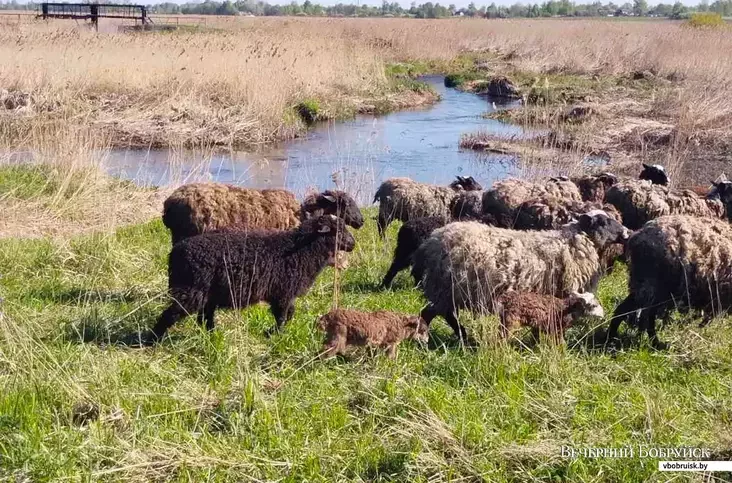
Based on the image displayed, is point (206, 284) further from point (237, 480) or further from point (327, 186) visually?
point (327, 186)

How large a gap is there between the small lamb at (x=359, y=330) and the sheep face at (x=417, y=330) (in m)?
0.08

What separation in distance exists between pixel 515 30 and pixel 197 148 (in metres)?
33.5

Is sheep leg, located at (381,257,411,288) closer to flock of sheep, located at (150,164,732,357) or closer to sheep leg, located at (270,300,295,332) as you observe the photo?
flock of sheep, located at (150,164,732,357)

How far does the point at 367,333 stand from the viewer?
523 cm

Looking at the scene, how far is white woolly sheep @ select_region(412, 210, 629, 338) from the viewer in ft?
19.1

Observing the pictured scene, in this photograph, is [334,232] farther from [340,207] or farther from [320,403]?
[320,403]

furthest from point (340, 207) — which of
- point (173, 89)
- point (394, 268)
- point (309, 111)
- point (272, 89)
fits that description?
point (309, 111)

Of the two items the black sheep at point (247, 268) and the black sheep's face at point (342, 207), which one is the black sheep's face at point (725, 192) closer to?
the black sheep's face at point (342, 207)

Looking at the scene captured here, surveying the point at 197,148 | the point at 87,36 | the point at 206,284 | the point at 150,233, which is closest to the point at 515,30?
the point at 87,36

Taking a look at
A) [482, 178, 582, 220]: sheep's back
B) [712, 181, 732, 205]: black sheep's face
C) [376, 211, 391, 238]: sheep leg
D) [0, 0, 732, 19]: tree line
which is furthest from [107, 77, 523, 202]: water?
[0, 0, 732, 19]: tree line

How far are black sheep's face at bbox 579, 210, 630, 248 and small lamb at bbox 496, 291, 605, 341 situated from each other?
74 cm

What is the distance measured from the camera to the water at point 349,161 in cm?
1294

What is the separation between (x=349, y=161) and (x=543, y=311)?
24.1ft

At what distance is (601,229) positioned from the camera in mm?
6496
